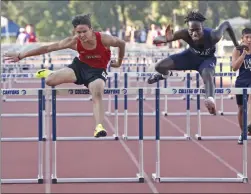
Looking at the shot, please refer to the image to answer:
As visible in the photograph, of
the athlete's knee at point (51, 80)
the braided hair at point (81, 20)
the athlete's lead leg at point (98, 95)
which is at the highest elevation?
the braided hair at point (81, 20)

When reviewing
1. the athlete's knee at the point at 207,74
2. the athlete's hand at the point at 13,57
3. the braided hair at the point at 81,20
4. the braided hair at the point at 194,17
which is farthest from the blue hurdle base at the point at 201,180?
the athlete's hand at the point at 13,57

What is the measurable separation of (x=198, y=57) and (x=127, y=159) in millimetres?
2159

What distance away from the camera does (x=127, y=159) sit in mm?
12289

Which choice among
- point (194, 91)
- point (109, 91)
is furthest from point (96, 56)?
point (194, 91)

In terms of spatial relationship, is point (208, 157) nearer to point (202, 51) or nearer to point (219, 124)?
point (202, 51)

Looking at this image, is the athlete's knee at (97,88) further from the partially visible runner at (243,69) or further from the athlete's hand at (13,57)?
the partially visible runner at (243,69)

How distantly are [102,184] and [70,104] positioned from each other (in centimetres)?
1196

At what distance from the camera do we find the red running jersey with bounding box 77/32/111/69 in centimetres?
1034

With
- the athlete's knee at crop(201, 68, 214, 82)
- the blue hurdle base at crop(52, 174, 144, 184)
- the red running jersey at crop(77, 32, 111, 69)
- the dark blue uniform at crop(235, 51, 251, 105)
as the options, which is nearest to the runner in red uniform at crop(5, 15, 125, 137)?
the red running jersey at crop(77, 32, 111, 69)

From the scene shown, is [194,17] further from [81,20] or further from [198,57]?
[81,20]

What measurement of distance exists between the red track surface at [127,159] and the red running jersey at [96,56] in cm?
137

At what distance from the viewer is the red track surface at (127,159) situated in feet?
33.0

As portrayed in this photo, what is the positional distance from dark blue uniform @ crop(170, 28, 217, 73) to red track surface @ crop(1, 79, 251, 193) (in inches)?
→ 51.3

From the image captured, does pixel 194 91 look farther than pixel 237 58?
No
